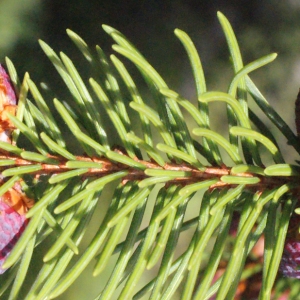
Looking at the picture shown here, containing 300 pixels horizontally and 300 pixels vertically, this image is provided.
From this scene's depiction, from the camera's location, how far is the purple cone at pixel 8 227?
36cm

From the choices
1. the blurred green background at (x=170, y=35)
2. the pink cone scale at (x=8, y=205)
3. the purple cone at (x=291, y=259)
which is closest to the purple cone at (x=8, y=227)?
the pink cone scale at (x=8, y=205)

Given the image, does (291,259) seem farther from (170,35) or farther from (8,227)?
(170,35)

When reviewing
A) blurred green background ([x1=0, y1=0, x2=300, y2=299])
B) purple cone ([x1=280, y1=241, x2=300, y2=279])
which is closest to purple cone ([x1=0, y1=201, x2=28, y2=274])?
purple cone ([x1=280, y1=241, x2=300, y2=279])

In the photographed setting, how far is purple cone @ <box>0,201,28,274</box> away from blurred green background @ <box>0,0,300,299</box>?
0.80 meters

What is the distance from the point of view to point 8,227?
0.37m

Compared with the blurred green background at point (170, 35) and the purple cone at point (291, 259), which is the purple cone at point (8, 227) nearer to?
the purple cone at point (291, 259)

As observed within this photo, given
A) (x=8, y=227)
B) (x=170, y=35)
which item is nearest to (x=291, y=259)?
(x=8, y=227)

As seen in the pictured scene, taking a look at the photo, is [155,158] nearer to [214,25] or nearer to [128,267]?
[128,267]

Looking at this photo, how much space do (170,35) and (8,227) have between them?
3.10 ft

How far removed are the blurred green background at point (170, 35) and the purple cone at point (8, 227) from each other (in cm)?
80

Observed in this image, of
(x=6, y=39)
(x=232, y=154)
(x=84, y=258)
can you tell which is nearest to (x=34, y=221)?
(x=84, y=258)

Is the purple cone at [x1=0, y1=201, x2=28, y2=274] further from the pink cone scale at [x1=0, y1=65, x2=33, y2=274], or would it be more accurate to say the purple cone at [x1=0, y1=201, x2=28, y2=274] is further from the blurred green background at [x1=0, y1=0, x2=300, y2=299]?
the blurred green background at [x1=0, y1=0, x2=300, y2=299]

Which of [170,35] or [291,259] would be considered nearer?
[291,259]

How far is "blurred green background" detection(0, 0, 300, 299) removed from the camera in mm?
1149
